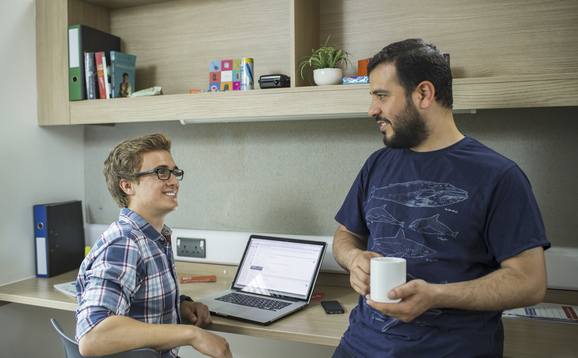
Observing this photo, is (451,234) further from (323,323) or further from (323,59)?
(323,59)

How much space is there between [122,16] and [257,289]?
151cm

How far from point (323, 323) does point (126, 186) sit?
784mm

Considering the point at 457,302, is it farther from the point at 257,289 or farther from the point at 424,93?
the point at 257,289

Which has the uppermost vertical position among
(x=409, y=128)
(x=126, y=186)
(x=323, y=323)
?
(x=409, y=128)

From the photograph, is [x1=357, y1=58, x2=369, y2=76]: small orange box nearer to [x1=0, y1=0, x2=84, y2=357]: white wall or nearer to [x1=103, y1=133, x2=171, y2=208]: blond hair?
[x1=103, y1=133, x2=171, y2=208]: blond hair

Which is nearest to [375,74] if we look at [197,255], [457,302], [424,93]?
[424,93]

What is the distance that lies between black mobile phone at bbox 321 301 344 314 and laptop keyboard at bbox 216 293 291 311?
0.45ft

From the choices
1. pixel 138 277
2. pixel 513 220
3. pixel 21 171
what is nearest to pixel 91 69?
pixel 21 171

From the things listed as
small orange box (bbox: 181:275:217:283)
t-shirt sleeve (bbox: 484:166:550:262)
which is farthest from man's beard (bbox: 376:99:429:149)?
small orange box (bbox: 181:275:217:283)

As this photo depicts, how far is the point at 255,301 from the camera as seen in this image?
5.89 ft

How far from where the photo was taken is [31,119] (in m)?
2.21

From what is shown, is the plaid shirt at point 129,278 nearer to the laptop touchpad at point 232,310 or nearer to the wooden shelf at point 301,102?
the laptop touchpad at point 232,310

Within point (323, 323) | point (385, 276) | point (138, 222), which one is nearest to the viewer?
point (385, 276)

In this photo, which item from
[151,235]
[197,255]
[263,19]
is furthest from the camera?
[197,255]
